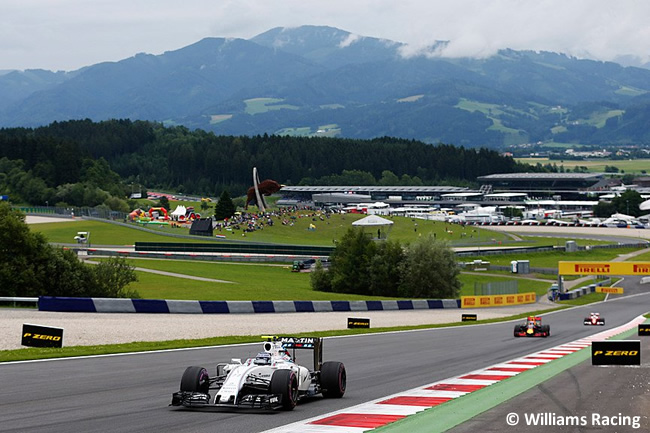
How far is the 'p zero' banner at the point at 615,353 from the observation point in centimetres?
2305

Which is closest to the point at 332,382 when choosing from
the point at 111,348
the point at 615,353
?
the point at 615,353

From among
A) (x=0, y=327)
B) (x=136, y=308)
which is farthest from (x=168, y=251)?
(x=0, y=327)

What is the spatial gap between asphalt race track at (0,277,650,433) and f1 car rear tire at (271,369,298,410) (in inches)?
7.1

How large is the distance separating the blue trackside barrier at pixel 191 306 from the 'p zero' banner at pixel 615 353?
2405 cm

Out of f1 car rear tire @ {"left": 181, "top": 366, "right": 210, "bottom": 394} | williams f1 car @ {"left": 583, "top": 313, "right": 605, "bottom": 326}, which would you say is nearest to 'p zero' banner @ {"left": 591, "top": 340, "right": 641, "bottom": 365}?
f1 car rear tire @ {"left": 181, "top": 366, "right": 210, "bottom": 394}

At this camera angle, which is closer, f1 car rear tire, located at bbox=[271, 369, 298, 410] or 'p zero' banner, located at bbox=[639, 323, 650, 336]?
f1 car rear tire, located at bbox=[271, 369, 298, 410]

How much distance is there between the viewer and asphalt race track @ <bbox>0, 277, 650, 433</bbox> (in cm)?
1409

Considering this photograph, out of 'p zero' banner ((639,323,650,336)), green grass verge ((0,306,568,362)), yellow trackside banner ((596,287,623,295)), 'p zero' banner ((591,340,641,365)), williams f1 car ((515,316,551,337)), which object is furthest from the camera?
yellow trackside banner ((596,287,623,295))

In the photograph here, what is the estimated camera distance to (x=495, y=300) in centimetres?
8181

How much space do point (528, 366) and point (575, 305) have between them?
206ft

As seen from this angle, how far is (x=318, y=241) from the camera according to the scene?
136 meters

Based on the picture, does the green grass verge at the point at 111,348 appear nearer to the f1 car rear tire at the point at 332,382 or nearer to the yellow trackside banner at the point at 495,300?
the f1 car rear tire at the point at 332,382

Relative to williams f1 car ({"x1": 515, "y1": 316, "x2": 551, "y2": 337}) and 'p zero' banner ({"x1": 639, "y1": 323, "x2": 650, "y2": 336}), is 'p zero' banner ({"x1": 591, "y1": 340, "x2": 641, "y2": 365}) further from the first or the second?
'p zero' banner ({"x1": 639, "y1": 323, "x2": 650, "y2": 336})

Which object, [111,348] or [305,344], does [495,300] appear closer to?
[111,348]
